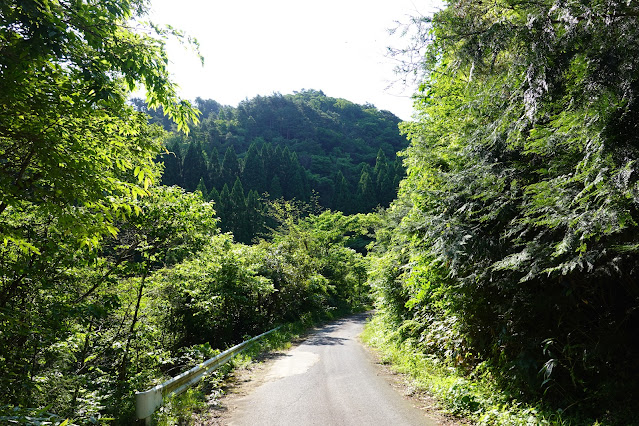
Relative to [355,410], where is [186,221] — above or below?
above

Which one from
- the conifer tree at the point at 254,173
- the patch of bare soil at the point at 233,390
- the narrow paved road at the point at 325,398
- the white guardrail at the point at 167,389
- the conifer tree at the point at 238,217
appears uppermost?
the conifer tree at the point at 254,173

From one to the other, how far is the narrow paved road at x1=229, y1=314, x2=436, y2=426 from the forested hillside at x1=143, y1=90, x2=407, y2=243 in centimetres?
2977

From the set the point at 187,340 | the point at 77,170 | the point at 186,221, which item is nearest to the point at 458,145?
the point at 186,221

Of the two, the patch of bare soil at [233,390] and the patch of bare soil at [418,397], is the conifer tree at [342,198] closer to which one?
the patch of bare soil at [233,390]

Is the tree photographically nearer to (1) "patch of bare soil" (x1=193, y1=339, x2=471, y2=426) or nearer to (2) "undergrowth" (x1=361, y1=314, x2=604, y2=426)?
(1) "patch of bare soil" (x1=193, y1=339, x2=471, y2=426)

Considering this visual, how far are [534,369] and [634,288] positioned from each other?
5.68ft

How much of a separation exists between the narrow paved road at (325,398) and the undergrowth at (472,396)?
2.09 feet

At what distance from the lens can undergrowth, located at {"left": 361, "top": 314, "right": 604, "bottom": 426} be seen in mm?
5160

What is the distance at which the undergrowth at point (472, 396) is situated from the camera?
5.16 meters

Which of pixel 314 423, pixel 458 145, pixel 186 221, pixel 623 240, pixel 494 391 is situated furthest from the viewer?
pixel 186 221

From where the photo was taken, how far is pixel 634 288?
482 cm

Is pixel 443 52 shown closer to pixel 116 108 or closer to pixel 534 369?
pixel 116 108

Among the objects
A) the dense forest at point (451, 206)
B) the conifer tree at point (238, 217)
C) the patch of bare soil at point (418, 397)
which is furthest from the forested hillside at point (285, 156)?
the dense forest at point (451, 206)

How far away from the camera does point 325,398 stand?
7051 millimetres
